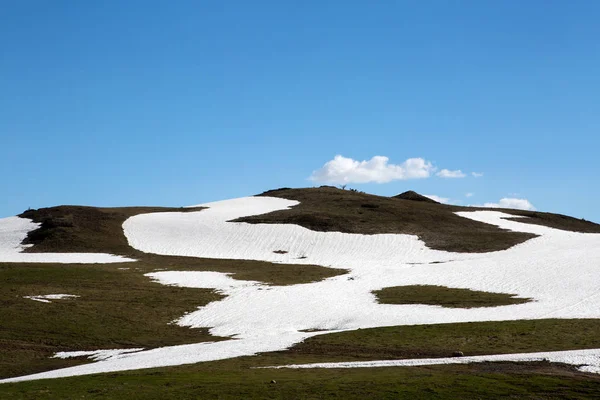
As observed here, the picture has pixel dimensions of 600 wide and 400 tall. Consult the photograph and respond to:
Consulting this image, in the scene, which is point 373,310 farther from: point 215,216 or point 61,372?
point 215,216

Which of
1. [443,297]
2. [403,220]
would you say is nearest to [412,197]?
[403,220]

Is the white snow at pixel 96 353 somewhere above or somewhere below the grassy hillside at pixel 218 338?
below

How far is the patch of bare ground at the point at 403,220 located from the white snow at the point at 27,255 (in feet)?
84.2

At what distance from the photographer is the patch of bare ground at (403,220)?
8012cm

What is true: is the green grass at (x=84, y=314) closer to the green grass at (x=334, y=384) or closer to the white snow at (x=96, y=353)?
the white snow at (x=96, y=353)

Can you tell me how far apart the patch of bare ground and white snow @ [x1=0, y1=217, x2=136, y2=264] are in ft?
84.2

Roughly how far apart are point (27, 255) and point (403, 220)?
4879cm

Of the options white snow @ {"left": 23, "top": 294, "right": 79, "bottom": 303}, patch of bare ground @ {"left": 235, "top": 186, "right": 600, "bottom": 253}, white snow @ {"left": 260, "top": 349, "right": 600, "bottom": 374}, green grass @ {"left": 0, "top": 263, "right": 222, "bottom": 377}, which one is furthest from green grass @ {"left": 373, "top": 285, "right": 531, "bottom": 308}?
patch of bare ground @ {"left": 235, "top": 186, "right": 600, "bottom": 253}

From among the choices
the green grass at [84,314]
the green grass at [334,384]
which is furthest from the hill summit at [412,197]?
the green grass at [334,384]

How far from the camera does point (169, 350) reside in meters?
33.2

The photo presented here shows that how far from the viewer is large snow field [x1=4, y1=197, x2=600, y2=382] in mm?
38375

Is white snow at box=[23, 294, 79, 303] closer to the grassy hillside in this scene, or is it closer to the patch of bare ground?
the grassy hillside

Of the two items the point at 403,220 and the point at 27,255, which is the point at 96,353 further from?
the point at 403,220

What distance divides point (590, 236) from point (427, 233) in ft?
66.1
